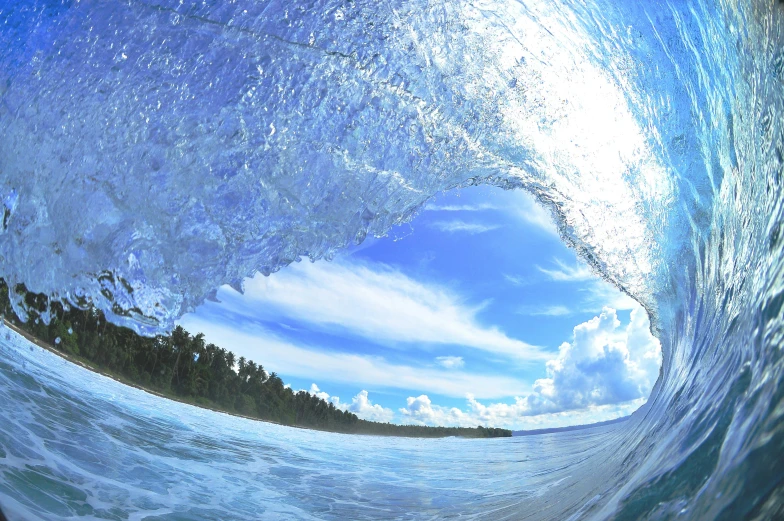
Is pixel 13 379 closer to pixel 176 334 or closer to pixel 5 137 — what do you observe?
pixel 5 137

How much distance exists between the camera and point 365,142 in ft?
20.4

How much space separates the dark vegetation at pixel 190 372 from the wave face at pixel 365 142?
77.4 feet

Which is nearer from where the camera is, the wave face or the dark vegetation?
the wave face

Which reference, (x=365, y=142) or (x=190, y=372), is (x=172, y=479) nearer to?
(x=365, y=142)

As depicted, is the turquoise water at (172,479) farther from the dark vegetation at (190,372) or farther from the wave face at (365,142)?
the dark vegetation at (190,372)

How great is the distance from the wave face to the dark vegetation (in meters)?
23.6

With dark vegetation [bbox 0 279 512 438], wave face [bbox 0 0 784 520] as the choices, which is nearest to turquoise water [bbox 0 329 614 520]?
wave face [bbox 0 0 784 520]

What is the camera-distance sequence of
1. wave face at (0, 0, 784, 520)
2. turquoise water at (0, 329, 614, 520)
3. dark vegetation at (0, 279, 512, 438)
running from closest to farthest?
turquoise water at (0, 329, 614, 520), wave face at (0, 0, 784, 520), dark vegetation at (0, 279, 512, 438)

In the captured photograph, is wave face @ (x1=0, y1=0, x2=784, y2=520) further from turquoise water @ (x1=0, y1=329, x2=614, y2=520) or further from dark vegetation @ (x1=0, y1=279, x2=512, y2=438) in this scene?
dark vegetation @ (x1=0, y1=279, x2=512, y2=438)

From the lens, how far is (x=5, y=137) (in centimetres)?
630

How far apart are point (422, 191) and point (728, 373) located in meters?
4.93

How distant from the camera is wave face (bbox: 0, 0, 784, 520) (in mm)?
4754

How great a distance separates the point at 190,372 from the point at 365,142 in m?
47.7

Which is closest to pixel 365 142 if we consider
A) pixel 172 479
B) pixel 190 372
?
pixel 172 479
